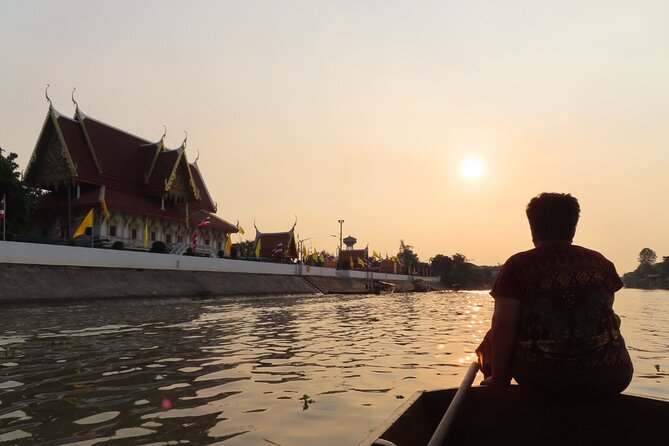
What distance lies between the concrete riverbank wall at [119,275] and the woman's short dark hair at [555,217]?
23.2 metres

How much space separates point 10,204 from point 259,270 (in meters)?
20.7

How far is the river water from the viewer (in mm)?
4848

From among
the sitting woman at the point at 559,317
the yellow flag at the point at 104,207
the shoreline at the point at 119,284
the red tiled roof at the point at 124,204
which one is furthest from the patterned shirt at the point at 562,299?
the red tiled roof at the point at 124,204

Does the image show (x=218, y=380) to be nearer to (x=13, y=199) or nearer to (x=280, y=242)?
(x=13, y=199)

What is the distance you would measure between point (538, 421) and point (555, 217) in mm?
1284

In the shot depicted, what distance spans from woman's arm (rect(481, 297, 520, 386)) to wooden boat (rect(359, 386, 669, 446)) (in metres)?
0.11

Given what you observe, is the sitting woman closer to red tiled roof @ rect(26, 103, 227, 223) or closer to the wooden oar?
the wooden oar

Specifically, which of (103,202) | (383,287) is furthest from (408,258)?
(103,202)

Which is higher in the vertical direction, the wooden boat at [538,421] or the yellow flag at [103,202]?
the yellow flag at [103,202]

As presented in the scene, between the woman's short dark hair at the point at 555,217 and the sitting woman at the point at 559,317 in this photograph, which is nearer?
the sitting woman at the point at 559,317

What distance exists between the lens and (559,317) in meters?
Answer: 3.01

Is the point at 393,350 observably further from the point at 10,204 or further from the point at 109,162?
the point at 109,162

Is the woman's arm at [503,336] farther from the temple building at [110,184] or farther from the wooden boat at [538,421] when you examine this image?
the temple building at [110,184]

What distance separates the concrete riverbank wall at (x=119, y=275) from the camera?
76.9 ft
